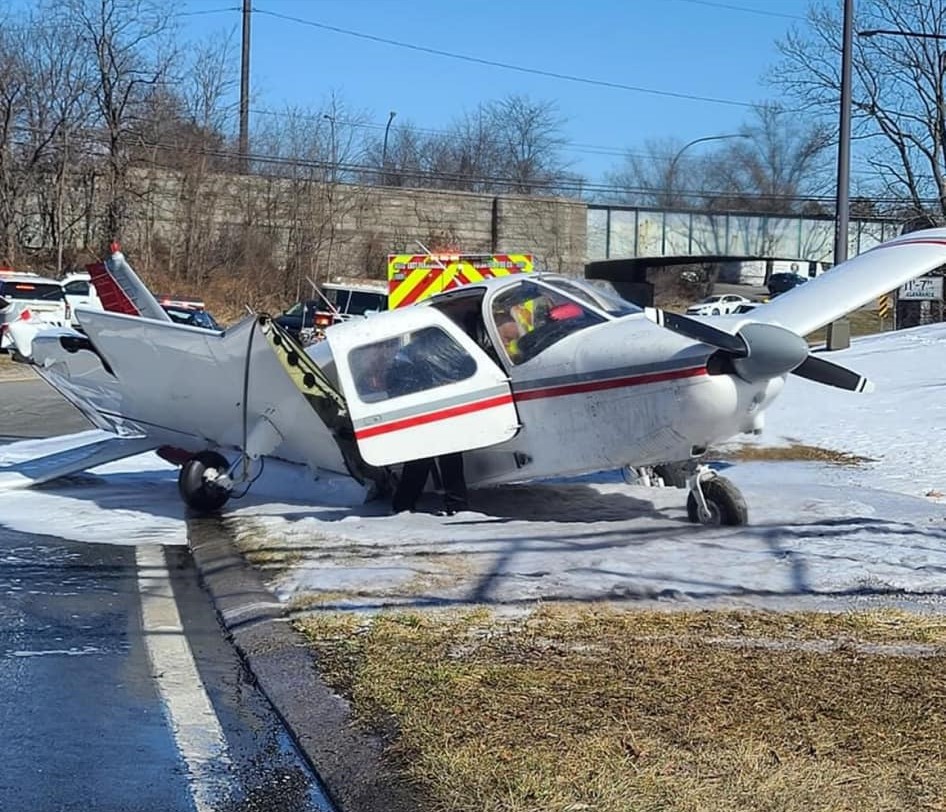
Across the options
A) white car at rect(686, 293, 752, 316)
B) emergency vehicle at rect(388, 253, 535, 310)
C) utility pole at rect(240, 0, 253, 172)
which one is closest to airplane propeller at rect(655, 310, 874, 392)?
emergency vehicle at rect(388, 253, 535, 310)

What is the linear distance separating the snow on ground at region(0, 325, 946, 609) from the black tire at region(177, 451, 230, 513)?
0.75ft

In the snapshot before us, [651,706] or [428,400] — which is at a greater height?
[428,400]

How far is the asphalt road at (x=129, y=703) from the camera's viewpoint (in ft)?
15.5

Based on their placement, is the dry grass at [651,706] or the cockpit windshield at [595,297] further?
the cockpit windshield at [595,297]

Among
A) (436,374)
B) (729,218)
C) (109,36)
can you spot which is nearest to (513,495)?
(436,374)

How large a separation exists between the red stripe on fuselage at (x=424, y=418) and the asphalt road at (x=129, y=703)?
1.71 m

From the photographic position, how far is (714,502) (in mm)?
9555

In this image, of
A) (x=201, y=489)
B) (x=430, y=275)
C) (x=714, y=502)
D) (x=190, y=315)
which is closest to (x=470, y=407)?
(x=714, y=502)

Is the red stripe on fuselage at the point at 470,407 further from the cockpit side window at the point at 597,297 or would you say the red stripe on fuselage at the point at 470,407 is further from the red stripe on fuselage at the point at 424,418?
the cockpit side window at the point at 597,297

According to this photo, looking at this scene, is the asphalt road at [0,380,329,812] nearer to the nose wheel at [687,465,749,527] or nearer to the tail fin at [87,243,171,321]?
the nose wheel at [687,465,749,527]

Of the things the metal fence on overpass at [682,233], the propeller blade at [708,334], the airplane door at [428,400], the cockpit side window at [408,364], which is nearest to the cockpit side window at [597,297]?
the propeller blade at [708,334]

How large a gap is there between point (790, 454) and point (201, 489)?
662 centimetres

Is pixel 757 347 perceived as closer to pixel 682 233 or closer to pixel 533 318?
pixel 533 318

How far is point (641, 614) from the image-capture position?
22.5 ft
